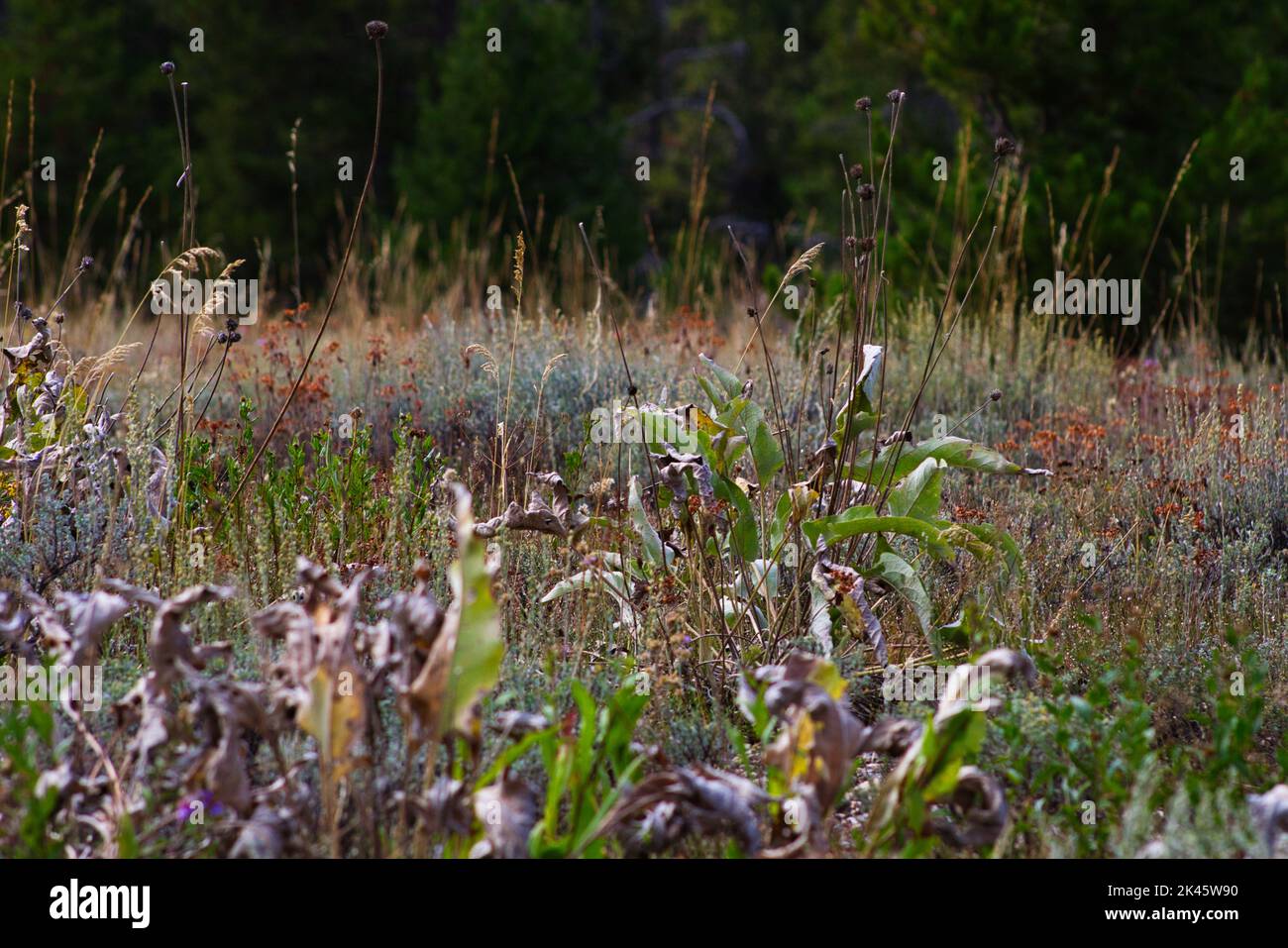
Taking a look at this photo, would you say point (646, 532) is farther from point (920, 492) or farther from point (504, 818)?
point (504, 818)

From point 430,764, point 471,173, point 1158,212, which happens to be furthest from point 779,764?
point 471,173

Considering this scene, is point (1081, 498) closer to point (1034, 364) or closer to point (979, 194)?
point (1034, 364)

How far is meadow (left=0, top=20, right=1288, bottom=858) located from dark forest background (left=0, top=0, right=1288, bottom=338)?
3426 millimetres

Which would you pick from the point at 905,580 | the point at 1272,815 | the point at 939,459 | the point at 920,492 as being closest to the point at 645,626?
the point at 905,580

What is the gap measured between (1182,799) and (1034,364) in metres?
4.24

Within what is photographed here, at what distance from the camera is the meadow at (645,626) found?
1.92 meters

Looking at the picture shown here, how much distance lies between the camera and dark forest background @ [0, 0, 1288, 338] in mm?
8961

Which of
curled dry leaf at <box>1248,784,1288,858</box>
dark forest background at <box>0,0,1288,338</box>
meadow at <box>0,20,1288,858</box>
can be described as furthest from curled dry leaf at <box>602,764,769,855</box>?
dark forest background at <box>0,0,1288,338</box>

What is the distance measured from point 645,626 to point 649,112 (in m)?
15.4

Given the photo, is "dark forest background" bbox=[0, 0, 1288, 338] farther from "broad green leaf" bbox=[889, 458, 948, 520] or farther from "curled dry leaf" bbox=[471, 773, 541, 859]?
"curled dry leaf" bbox=[471, 773, 541, 859]

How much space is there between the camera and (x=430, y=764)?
1.89 metres

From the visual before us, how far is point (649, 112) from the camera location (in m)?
17.1
